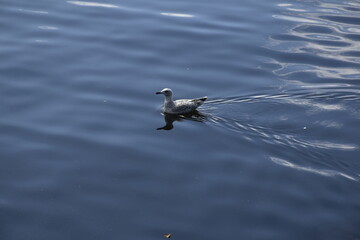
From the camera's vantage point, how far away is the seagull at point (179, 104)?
1540 centimetres

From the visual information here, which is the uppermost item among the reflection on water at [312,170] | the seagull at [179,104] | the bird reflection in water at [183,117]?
the seagull at [179,104]

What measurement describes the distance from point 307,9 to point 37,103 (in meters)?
11.7

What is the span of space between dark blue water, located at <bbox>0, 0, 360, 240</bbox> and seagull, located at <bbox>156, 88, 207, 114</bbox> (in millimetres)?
236

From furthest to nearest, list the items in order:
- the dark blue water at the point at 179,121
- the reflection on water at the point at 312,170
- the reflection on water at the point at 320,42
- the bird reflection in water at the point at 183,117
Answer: the reflection on water at the point at 320,42
the bird reflection in water at the point at 183,117
the reflection on water at the point at 312,170
the dark blue water at the point at 179,121

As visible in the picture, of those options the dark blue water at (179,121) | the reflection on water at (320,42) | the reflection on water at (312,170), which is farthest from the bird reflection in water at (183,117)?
the reflection on water at (320,42)

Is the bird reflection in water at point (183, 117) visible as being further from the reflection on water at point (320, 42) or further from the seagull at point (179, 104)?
the reflection on water at point (320, 42)

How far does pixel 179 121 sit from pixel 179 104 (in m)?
0.45

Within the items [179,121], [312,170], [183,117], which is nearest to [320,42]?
[183,117]

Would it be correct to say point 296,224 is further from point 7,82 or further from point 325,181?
point 7,82

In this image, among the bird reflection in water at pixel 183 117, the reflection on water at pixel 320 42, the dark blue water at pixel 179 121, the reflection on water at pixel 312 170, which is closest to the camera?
the dark blue water at pixel 179 121

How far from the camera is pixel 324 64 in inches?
726

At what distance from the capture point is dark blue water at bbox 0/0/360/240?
38.2ft

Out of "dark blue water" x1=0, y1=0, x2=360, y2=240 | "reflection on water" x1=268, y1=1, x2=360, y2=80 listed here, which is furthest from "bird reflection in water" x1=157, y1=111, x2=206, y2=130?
"reflection on water" x1=268, y1=1, x2=360, y2=80

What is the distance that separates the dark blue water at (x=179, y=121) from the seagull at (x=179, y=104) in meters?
0.24
